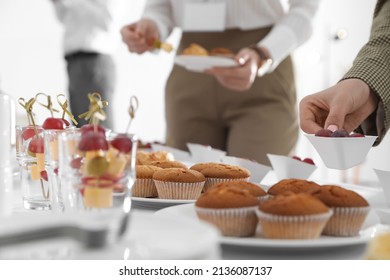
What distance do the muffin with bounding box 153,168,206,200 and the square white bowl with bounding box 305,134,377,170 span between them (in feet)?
0.68

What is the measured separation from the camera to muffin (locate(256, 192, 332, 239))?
0.72 m

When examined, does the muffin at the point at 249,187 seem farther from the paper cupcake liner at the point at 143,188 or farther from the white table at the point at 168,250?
the paper cupcake liner at the point at 143,188

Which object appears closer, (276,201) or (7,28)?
(276,201)

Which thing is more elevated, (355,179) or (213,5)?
(213,5)

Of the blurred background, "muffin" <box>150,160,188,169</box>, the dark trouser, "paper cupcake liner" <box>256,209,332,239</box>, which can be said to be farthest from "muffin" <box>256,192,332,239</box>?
the blurred background

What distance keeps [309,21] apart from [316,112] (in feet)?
3.46

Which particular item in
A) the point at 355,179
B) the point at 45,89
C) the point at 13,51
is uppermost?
the point at 13,51

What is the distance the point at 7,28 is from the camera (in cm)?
527

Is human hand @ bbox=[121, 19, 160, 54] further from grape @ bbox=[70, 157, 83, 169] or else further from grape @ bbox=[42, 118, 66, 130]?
grape @ bbox=[70, 157, 83, 169]

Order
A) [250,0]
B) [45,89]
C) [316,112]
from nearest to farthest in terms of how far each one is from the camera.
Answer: [316,112] → [250,0] → [45,89]

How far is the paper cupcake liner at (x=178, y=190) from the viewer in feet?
3.34

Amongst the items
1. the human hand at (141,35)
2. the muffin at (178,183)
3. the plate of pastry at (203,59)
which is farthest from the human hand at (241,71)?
the muffin at (178,183)
